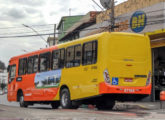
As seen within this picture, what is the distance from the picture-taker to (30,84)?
65.9ft

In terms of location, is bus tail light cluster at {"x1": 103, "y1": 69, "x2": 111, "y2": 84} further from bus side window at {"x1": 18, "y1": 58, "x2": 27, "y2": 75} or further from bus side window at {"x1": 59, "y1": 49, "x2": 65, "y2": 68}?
bus side window at {"x1": 18, "y1": 58, "x2": 27, "y2": 75}

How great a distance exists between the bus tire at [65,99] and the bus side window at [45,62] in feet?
6.80

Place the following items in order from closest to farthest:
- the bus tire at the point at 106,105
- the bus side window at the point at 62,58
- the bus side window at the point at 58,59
Result: 1. the bus side window at the point at 62,58
2. the bus side window at the point at 58,59
3. the bus tire at the point at 106,105

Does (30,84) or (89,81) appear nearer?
(89,81)

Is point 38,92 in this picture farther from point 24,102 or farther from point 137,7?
point 137,7

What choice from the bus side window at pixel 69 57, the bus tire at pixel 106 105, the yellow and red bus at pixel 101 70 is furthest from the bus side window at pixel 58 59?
the bus tire at pixel 106 105

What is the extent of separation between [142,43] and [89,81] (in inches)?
106

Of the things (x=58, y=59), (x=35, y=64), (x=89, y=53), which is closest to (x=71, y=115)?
(x=89, y=53)

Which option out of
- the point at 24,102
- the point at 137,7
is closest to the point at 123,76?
the point at 24,102

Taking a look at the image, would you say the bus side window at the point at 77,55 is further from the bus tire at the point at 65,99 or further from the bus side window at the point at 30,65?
the bus side window at the point at 30,65

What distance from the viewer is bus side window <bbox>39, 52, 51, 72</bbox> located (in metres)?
18.1

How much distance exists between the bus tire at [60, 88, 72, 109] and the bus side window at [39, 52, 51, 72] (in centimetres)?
207

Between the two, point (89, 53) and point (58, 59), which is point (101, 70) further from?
point (58, 59)

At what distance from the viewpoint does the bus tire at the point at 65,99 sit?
15928mm
